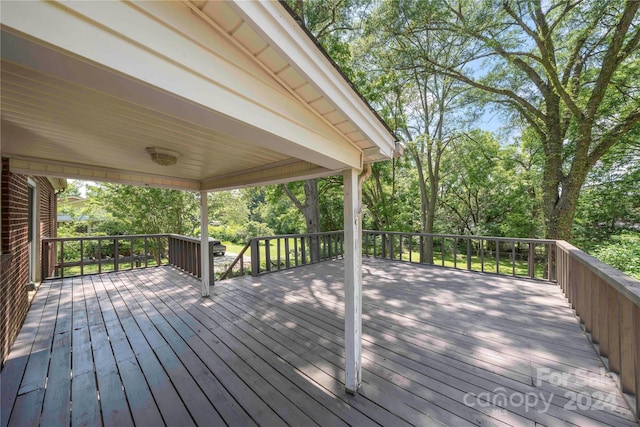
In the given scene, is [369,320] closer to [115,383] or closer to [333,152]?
[333,152]

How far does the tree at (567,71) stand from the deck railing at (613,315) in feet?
13.7

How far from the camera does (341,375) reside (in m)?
2.20

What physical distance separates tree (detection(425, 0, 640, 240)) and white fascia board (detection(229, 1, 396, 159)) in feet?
21.5

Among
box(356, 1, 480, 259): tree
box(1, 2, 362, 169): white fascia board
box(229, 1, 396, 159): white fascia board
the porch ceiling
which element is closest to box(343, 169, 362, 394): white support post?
the porch ceiling

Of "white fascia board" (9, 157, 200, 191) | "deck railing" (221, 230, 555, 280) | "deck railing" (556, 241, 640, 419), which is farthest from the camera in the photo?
"deck railing" (221, 230, 555, 280)

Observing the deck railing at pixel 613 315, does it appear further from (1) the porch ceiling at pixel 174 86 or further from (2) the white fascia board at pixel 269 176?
(2) the white fascia board at pixel 269 176

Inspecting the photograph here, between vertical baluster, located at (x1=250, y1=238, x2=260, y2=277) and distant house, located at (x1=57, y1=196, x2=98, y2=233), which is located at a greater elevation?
distant house, located at (x1=57, y1=196, x2=98, y2=233)

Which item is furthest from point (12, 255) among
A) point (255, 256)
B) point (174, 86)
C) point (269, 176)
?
point (174, 86)

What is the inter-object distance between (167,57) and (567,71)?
30.0 ft

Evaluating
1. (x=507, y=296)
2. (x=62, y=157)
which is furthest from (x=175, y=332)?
(x=507, y=296)

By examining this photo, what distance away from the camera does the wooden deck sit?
179cm

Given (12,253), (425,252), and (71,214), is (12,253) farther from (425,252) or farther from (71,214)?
(425,252)

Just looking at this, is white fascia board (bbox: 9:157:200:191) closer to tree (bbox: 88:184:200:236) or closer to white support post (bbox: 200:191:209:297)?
white support post (bbox: 200:191:209:297)

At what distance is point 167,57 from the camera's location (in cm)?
92
